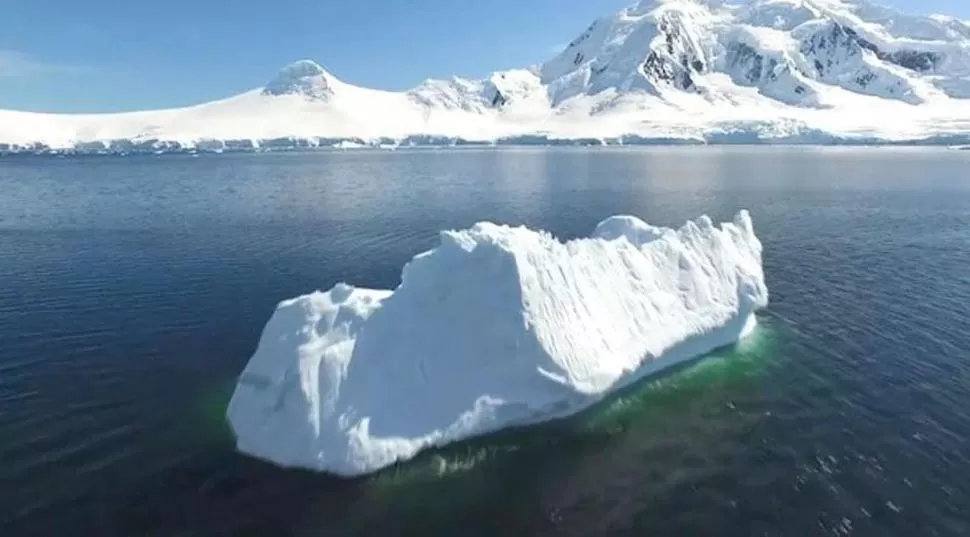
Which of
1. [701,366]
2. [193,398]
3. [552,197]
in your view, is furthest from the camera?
[552,197]

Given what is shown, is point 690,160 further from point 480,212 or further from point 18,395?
point 18,395

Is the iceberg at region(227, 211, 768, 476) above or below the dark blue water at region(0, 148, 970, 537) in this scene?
above

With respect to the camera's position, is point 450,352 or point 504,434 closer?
point 504,434

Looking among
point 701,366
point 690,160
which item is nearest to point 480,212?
point 701,366

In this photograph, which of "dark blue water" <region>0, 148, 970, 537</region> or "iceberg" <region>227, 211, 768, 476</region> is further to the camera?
"iceberg" <region>227, 211, 768, 476</region>
